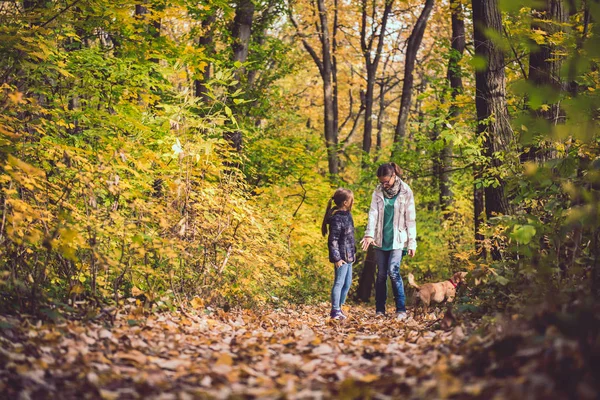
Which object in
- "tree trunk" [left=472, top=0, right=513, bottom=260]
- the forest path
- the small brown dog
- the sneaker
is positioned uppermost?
"tree trunk" [left=472, top=0, right=513, bottom=260]

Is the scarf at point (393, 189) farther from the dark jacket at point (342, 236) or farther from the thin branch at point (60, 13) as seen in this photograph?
the thin branch at point (60, 13)

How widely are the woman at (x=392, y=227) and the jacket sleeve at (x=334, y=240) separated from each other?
413 millimetres

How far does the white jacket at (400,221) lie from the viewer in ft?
25.3

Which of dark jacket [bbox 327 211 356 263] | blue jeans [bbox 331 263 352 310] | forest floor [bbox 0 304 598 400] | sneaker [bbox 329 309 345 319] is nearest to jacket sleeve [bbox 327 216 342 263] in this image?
dark jacket [bbox 327 211 356 263]

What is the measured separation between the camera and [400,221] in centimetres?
776

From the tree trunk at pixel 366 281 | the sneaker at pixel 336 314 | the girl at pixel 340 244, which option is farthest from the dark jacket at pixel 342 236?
the tree trunk at pixel 366 281

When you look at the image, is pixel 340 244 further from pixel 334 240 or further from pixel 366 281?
pixel 366 281

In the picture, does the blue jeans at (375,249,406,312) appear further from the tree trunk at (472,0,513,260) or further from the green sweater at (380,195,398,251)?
the tree trunk at (472,0,513,260)

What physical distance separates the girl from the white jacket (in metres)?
0.33

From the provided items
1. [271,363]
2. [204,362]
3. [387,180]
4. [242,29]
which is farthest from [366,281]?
[204,362]

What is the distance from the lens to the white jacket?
771cm

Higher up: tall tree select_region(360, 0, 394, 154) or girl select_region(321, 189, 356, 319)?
tall tree select_region(360, 0, 394, 154)

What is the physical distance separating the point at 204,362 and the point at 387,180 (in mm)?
4553

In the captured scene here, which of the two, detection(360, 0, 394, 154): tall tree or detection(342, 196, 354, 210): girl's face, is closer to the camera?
detection(342, 196, 354, 210): girl's face
